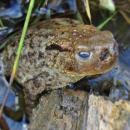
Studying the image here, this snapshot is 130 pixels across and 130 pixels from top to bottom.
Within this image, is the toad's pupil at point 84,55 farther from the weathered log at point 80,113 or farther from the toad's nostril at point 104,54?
the weathered log at point 80,113

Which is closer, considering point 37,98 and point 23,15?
point 37,98

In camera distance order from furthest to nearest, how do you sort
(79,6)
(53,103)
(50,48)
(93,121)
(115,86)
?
(79,6) → (115,86) → (50,48) → (53,103) → (93,121)

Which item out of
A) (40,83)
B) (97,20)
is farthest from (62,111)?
(97,20)

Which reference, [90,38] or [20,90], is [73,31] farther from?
[20,90]

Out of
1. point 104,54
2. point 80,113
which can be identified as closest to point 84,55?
point 104,54

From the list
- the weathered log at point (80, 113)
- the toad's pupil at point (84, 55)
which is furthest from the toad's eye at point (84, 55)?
the weathered log at point (80, 113)

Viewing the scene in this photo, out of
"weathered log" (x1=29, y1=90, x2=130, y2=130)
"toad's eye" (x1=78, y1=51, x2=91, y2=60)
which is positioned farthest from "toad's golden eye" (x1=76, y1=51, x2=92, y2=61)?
"weathered log" (x1=29, y1=90, x2=130, y2=130)

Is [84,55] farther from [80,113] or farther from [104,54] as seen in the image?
[80,113]

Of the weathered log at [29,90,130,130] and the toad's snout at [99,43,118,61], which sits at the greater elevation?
the toad's snout at [99,43,118,61]

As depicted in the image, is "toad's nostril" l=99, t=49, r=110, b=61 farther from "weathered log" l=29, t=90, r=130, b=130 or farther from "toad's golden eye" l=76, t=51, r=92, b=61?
"weathered log" l=29, t=90, r=130, b=130
